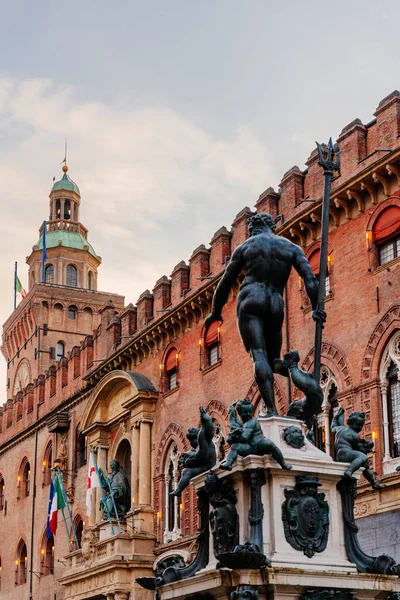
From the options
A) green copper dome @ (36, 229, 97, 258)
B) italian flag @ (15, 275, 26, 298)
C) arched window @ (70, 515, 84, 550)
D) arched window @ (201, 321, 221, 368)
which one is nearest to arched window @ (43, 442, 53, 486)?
arched window @ (70, 515, 84, 550)

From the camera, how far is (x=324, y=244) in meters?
12.0

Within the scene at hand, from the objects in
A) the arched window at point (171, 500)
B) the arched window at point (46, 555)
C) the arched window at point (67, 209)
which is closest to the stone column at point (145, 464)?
the arched window at point (171, 500)

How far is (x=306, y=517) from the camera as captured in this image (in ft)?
33.3

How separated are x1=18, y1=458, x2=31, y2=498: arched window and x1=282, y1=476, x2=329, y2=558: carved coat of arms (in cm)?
3903

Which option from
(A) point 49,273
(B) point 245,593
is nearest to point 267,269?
(B) point 245,593

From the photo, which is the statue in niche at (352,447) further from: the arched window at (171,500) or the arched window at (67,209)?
the arched window at (67,209)

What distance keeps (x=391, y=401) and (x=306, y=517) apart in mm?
14615

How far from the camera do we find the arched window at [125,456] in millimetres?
38531

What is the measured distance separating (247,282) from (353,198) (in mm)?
15331

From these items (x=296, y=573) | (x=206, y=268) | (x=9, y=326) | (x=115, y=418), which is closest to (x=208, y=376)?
(x=206, y=268)

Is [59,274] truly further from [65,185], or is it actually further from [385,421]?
[385,421]

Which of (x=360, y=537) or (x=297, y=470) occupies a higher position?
(x=360, y=537)

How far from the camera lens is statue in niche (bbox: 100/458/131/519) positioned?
118 ft

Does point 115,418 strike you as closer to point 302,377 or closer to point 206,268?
point 206,268
